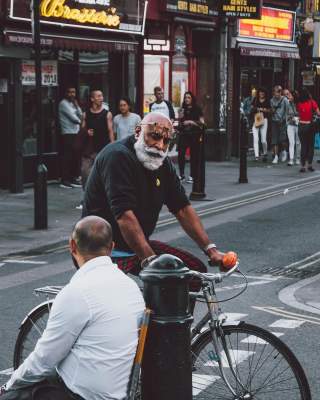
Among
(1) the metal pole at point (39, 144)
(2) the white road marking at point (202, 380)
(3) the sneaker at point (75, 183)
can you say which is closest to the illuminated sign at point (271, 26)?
(3) the sneaker at point (75, 183)

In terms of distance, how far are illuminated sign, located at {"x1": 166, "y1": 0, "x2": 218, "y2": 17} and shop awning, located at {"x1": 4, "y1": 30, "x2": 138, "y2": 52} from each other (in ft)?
7.18

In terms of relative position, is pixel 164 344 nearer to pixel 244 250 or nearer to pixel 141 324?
pixel 141 324

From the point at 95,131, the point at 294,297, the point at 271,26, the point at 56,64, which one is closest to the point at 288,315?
the point at 294,297

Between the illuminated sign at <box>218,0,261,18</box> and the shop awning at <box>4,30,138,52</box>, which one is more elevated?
the illuminated sign at <box>218,0,261,18</box>

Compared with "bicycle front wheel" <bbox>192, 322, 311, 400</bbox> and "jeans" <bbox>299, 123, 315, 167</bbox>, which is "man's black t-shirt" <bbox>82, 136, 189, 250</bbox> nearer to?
"bicycle front wheel" <bbox>192, 322, 311, 400</bbox>

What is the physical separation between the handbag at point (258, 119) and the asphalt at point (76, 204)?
0.99m

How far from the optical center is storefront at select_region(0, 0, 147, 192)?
18.1m

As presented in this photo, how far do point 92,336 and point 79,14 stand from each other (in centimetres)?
1546

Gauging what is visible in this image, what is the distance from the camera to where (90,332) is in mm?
4371

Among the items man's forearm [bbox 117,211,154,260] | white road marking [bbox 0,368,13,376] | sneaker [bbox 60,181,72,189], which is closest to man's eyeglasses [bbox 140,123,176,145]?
man's forearm [bbox 117,211,154,260]

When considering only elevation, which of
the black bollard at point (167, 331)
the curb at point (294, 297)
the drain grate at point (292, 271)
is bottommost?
the drain grate at point (292, 271)

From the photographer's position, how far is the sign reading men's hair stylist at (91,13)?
58.5ft

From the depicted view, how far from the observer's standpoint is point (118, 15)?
68.5 ft

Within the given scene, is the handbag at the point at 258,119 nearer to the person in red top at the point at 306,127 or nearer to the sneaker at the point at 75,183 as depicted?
the person in red top at the point at 306,127
